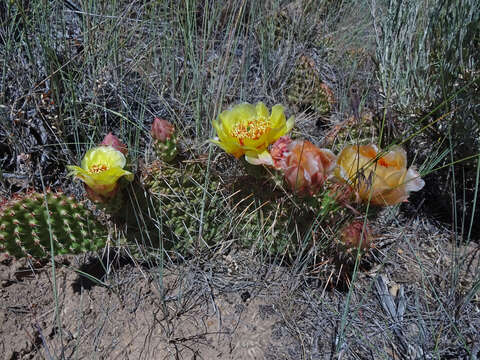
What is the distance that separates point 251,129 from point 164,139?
0.91ft

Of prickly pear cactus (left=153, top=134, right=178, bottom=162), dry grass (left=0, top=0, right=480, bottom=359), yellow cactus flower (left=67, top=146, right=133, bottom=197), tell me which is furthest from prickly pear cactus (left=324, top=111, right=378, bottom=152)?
yellow cactus flower (left=67, top=146, right=133, bottom=197)

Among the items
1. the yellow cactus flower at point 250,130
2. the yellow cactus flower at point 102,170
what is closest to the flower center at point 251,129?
the yellow cactus flower at point 250,130

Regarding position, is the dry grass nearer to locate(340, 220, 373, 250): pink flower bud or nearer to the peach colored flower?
locate(340, 220, 373, 250): pink flower bud

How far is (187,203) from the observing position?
1.26m

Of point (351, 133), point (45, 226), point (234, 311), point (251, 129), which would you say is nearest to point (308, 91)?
point (351, 133)

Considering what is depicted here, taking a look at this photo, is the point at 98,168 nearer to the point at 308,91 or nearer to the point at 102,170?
the point at 102,170

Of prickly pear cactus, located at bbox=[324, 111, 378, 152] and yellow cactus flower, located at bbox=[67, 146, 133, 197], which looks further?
prickly pear cactus, located at bbox=[324, 111, 378, 152]

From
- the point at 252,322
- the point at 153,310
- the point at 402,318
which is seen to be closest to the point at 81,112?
the point at 153,310

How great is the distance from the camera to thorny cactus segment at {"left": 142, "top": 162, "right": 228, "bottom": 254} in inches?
47.8

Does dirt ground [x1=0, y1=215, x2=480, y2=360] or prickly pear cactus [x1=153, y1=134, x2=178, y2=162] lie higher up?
prickly pear cactus [x1=153, y1=134, x2=178, y2=162]

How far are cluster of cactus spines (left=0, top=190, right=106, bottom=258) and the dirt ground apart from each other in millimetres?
109

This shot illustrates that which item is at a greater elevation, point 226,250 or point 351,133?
point 351,133

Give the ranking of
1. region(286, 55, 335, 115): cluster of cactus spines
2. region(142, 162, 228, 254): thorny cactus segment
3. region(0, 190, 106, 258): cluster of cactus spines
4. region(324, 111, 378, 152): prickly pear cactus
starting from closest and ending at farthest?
region(0, 190, 106, 258): cluster of cactus spines → region(142, 162, 228, 254): thorny cactus segment → region(324, 111, 378, 152): prickly pear cactus → region(286, 55, 335, 115): cluster of cactus spines

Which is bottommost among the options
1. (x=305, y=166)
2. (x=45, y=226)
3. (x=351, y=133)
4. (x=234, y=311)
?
(x=234, y=311)
